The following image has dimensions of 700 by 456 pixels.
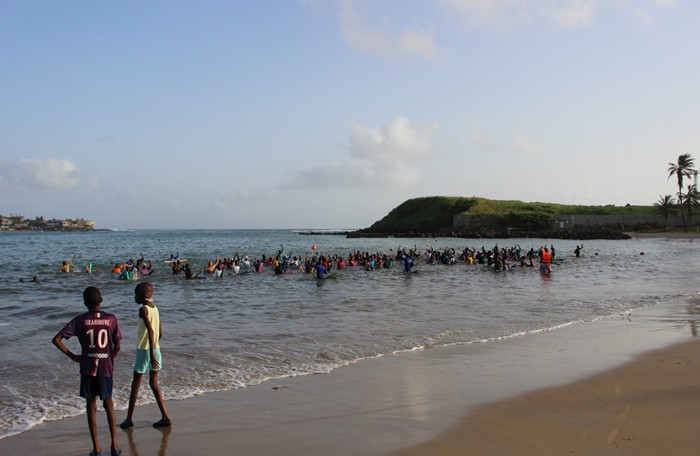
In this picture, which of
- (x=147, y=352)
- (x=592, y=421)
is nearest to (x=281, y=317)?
(x=147, y=352)

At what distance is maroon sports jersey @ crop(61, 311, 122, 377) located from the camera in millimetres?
5766

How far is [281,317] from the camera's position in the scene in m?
16.2

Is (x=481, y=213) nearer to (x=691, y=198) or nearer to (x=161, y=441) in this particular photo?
(x=691, y=198)

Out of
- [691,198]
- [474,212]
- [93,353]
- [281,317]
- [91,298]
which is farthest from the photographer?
[474,212]

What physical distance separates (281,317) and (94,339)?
10543 mm

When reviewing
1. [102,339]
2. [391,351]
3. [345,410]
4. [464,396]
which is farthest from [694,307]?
[102,339]

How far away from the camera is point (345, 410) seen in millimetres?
7250

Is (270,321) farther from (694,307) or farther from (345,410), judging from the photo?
(694,307)

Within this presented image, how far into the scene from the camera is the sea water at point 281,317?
9.26 m

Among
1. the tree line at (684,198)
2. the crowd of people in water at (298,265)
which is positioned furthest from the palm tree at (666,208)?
the crowd of people in water at (298,265)

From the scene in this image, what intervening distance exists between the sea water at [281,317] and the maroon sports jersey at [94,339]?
6.34 ft

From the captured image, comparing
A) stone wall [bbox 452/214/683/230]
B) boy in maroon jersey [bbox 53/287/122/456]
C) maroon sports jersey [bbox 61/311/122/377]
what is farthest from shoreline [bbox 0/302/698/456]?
stone wall [bbox 452/214/683/230]

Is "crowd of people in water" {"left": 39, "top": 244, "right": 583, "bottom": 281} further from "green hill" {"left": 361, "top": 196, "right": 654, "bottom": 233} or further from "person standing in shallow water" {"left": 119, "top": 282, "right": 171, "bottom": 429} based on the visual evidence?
"green hill" {"left": 361, "top": 196, "right": 654, "bottom": 233}

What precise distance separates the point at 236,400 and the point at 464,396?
10.9 feet
